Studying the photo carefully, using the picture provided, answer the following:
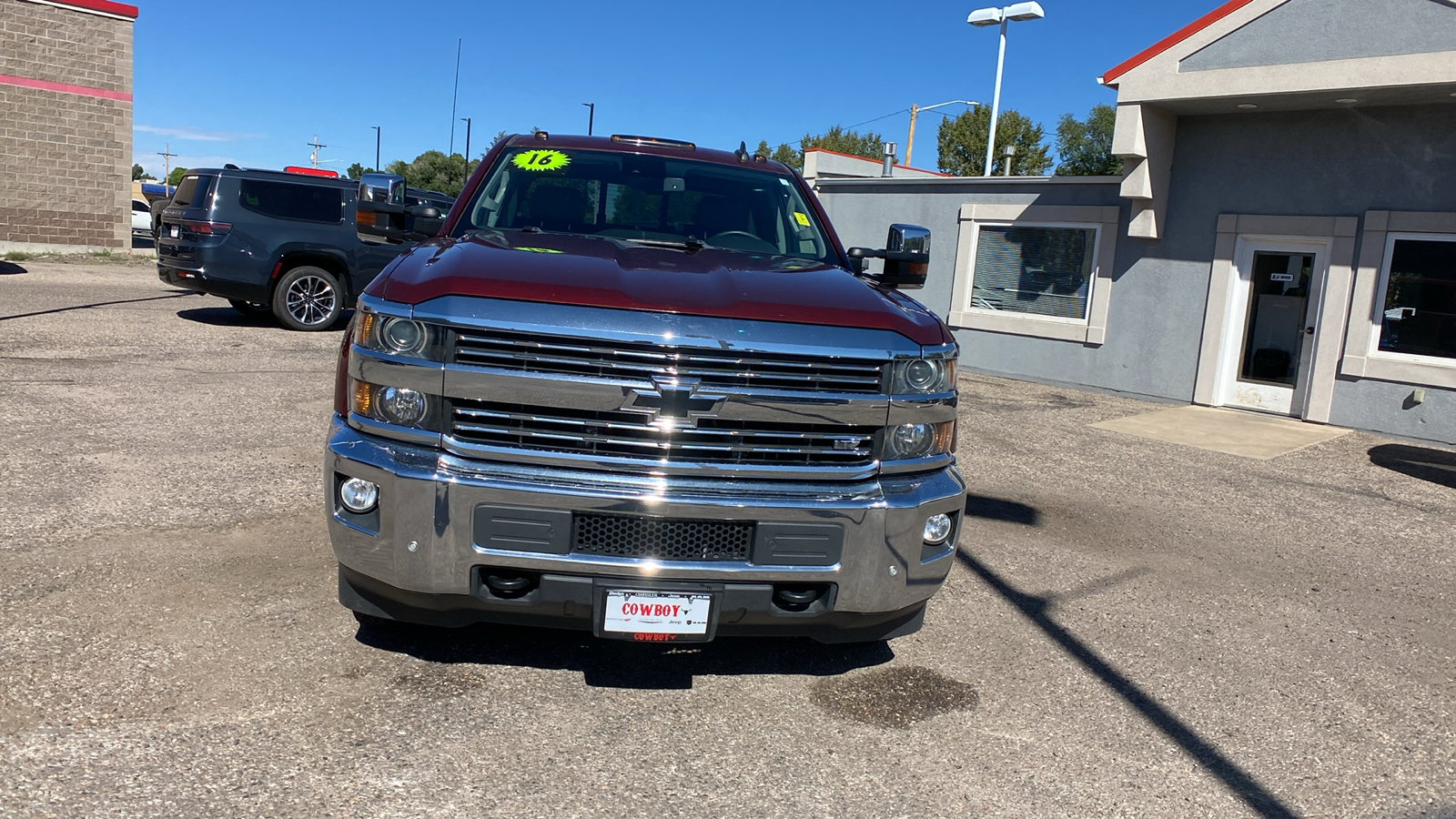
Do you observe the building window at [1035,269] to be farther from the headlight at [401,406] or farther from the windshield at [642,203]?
the headlight at [401,406]

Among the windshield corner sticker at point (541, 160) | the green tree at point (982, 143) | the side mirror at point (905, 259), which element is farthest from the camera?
the green tree at point (982, 143)

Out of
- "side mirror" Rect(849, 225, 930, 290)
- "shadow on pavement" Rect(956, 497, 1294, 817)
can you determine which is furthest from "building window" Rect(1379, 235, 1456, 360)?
"side mirror" Rect(849, 225, 930, 290)

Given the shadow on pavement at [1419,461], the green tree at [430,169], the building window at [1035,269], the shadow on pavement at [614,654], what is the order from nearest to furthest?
the shadow on pavement at [614,654], the shadow on pavement at [1419,461], the building window at [1035,269], the green tree at [430,169]

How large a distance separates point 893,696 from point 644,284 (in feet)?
5.61

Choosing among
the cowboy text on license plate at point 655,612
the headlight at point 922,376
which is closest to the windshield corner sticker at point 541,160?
the headlight at point 922,376

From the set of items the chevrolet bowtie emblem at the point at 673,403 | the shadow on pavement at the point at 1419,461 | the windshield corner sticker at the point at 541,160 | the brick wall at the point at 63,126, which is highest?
the brick wall at the point at 63,126

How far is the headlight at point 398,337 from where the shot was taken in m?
3.16

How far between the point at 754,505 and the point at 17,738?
2.20 meters

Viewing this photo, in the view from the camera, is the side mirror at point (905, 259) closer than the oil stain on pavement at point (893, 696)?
No

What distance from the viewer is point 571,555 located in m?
3.10

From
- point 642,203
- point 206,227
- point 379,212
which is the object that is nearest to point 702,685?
point 642,203

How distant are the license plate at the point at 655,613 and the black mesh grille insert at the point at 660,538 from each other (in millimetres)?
117

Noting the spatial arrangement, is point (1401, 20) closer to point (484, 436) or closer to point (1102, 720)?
point (1102, 720)

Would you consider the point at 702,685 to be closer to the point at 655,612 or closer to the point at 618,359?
the point at 655,612
